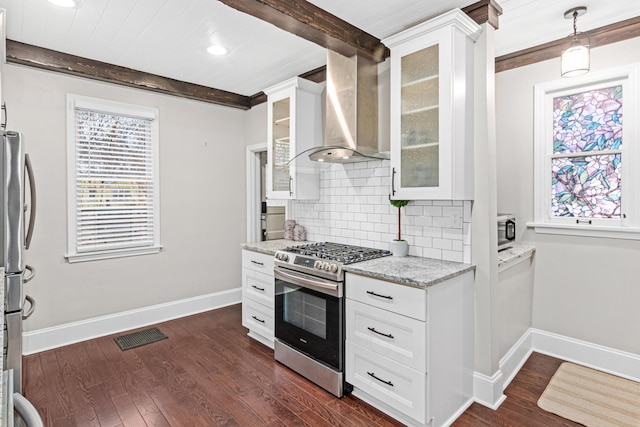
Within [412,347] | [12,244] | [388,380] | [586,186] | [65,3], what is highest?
[65,3]

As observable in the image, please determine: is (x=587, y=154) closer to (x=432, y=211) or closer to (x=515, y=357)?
(x=432, y=211)

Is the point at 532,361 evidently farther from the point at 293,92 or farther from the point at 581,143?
the point at 293,92

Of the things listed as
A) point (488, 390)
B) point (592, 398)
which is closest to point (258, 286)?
point (488, 390)

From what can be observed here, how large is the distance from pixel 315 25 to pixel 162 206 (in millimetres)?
2703

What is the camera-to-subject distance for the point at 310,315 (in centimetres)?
281

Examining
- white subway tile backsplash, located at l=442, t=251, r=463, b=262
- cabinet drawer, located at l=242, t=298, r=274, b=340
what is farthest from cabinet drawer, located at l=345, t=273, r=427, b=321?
cabinet drawer, located at l=242, t=298, r=274, b=340

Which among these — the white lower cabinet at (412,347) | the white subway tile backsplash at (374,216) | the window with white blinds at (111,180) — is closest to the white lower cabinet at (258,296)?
the white subway tile backsplash at (374,216)

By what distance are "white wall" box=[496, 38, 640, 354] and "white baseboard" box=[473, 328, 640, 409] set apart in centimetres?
6

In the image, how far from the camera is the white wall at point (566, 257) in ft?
9.16

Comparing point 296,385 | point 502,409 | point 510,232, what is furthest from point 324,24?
point 502,409

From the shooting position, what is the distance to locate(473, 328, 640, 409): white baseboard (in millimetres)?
2529

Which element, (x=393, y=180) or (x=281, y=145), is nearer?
(x=393, y=180)

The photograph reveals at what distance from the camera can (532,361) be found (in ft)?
10.2

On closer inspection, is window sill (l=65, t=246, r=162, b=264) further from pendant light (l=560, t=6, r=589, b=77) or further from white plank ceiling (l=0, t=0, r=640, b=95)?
pendant light (l=560, t=6, r=589, b=77)
